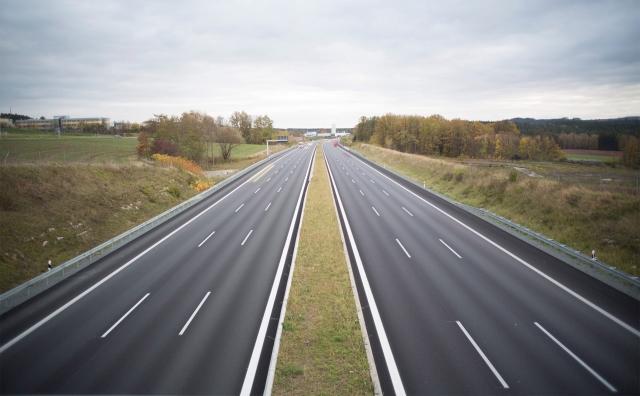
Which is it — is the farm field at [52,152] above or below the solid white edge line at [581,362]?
above

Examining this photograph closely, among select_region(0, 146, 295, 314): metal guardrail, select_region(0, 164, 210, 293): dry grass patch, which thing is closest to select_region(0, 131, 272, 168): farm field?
select_region(0, 164, 210, 293): dry grass patch

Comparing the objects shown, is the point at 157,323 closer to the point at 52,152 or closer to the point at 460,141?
the point at 52,152

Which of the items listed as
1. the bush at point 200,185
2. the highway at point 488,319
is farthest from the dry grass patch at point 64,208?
the highway at point 488,319

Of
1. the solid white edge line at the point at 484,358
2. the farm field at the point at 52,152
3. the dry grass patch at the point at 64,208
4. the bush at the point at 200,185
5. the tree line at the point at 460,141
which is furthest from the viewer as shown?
the tree line at the point at 460,141

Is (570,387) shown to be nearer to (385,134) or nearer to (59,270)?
(59,270)

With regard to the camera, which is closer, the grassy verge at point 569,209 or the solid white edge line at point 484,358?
the solid white edge line at point 484,358

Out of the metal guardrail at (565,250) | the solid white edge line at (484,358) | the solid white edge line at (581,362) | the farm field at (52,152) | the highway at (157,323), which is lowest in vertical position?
the highway at (157,323)

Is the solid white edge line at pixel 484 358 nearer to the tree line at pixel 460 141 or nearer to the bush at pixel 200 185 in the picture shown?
the bush at pixel 200 185

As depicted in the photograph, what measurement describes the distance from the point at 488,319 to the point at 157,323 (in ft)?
33.0

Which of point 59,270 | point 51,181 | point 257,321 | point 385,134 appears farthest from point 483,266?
point 385,134

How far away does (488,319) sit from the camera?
34.2 feet

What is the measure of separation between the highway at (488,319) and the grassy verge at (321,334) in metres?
0.59

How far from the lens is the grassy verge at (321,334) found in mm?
7957

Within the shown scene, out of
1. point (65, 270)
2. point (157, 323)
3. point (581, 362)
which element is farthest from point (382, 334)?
point (65, 270)
